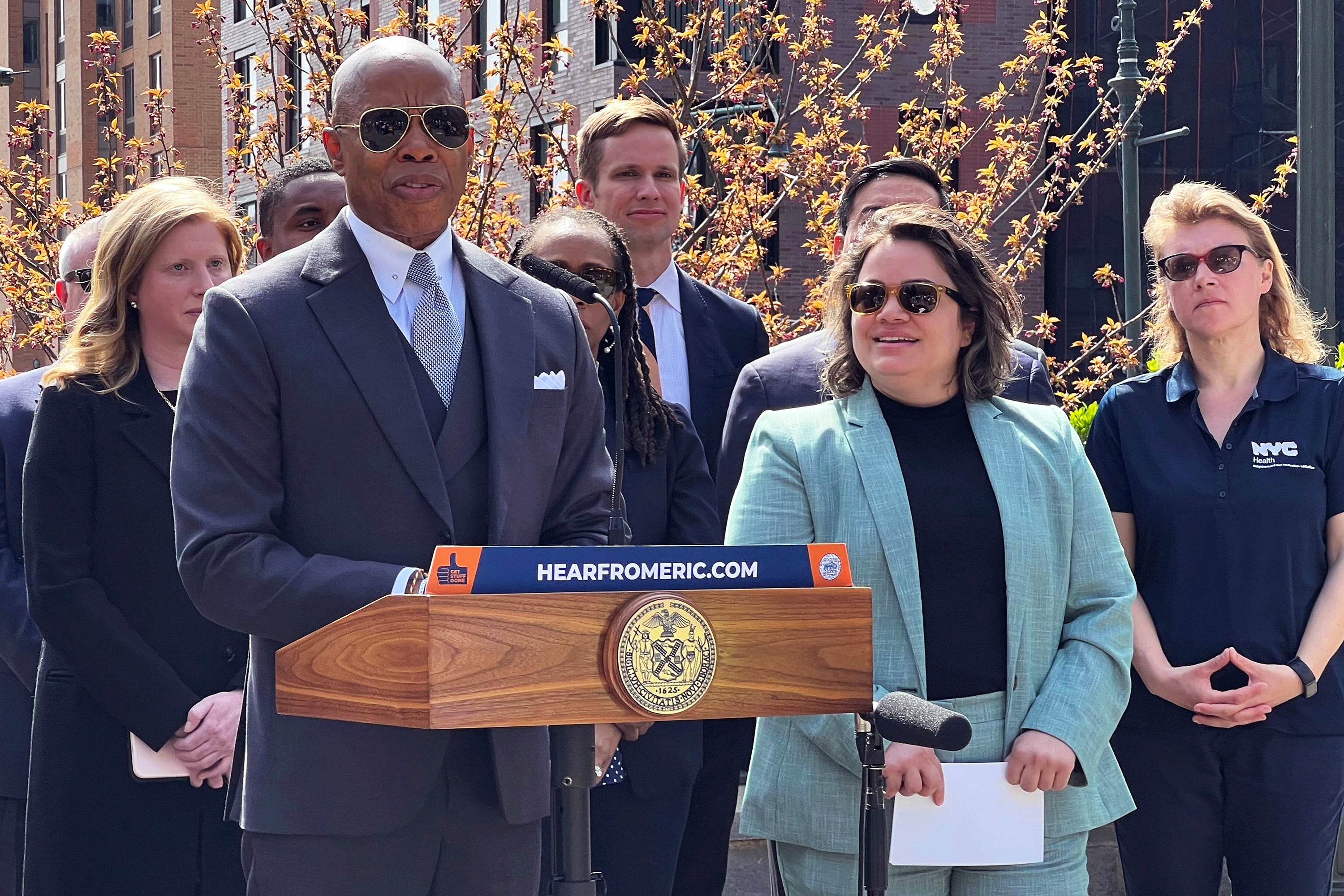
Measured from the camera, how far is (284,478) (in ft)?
9.93

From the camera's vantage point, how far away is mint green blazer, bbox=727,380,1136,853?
3.64 metres

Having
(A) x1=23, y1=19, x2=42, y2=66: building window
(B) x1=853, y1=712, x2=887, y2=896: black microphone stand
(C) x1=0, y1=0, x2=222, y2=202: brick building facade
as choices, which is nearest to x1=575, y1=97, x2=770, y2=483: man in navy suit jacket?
(B) x1=853, y1=712, x2=887, y2=896: black microphone stand

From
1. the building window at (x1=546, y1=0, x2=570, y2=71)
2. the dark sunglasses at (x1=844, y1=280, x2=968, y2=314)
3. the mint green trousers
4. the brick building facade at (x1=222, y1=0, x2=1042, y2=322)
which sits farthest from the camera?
the building window at (x1=546, y1=0, x2=570, y2=71)

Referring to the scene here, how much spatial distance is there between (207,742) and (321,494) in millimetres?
1197

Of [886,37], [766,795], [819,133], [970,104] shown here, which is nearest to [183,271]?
[766,795]

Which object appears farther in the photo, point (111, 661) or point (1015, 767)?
point (111, 661)

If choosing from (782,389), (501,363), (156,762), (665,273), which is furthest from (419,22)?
(501,363)

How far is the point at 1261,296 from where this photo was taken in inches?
197

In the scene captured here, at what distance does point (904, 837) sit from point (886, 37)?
992 centimetres

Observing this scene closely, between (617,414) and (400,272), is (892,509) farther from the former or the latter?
(400,272)

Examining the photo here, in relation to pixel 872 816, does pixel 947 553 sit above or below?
above

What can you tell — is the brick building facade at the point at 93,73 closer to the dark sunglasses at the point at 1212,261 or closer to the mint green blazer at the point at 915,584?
the dark sunglasses at the point at 1212,261

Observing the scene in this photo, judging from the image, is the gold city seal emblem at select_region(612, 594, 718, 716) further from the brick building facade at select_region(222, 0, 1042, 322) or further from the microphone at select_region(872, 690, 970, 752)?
the brick building facade at select_region(222, 0, 1042, 322)

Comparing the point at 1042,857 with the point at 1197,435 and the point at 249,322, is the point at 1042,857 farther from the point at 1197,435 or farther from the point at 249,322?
the point at 249,322
